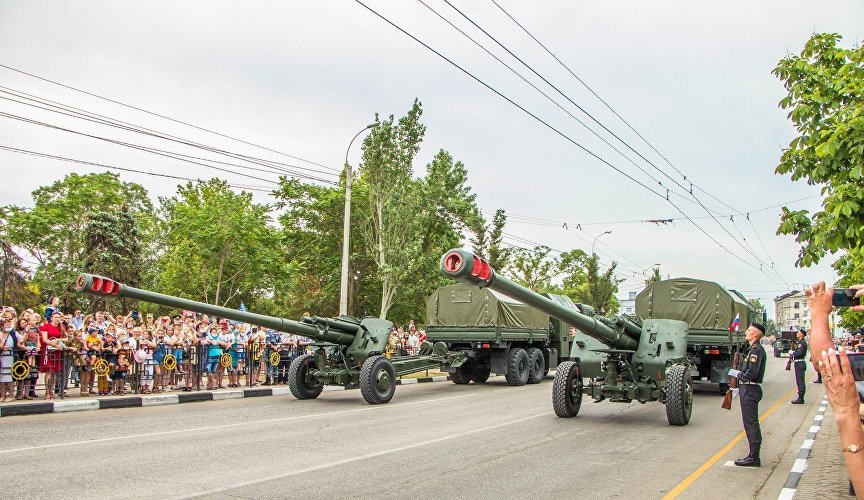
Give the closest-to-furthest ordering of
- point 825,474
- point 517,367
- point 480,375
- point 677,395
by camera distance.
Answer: point 825,474 < point 677,395 < point 517,367 < point 480,375

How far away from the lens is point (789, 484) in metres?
7.67

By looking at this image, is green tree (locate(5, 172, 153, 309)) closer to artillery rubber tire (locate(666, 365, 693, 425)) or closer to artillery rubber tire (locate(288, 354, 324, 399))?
artillery rubber tire (locate(288, 354, 324, 399))

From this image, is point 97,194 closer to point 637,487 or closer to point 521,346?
point 521,346

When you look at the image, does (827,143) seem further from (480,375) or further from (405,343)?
(405,343)

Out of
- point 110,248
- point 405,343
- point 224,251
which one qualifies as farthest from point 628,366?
point 110,248

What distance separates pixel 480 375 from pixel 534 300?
494 inches

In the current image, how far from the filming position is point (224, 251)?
38688mm

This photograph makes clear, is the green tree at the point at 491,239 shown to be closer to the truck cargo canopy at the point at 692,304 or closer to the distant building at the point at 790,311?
the truck cargo canopy at the point at 692,304

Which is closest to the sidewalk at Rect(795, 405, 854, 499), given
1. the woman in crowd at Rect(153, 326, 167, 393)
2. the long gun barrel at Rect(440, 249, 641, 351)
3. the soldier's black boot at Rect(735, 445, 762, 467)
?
the soldier's black boot at Rect(735, 445, 762, 467)

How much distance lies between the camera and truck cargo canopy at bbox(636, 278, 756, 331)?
18281 millimetres

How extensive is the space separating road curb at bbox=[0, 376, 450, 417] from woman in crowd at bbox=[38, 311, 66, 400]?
83cm

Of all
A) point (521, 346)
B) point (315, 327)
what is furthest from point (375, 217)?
point (315, 327)

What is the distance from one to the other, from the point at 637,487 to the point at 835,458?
368 centimetres

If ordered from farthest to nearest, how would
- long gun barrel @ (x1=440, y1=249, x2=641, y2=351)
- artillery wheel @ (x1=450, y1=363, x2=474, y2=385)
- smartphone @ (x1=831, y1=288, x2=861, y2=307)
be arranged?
1. artillery wheel @ (x1=450, y1=363, x2=474, y2=385)
2. long gun barrel @ (x1=440, y1=249, x2=641, y2=351)
3. smartphone @ (x1=831, y1=288, x2=861, y2=307)
